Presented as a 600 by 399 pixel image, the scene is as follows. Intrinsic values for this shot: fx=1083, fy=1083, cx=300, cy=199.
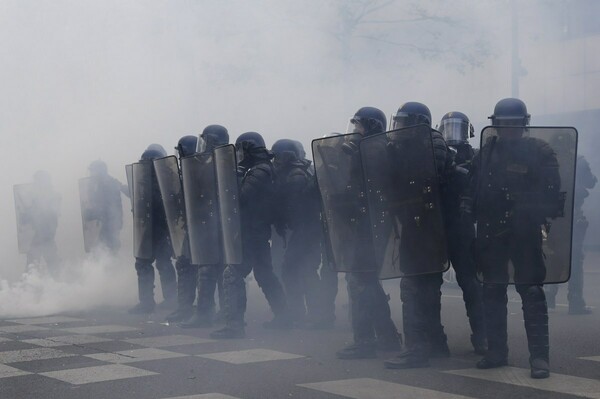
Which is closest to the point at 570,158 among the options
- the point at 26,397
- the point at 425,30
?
the point at 425,30

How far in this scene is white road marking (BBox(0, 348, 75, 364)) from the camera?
7.17m

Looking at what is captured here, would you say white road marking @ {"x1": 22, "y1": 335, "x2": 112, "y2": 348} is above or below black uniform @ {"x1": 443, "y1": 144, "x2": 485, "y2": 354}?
below

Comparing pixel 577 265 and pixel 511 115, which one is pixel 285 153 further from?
pixel 511 115

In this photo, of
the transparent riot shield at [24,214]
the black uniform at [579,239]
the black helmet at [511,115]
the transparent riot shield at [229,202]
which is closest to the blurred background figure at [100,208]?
the transparent riot shield at [24,214]

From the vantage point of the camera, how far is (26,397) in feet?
19.0

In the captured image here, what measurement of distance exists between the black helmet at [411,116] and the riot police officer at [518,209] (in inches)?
24.5

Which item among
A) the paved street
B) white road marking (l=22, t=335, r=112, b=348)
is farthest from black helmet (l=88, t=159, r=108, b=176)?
white road marking (l=22, t=335, r=112, b=348)

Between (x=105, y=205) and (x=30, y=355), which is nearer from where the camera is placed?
(x=30, y=355)

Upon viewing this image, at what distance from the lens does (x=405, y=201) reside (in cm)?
649

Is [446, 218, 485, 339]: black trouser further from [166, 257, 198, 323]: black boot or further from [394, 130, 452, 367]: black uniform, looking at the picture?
[166, 257, 198, 323]: black boot

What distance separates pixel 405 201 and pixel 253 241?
244 centimetres

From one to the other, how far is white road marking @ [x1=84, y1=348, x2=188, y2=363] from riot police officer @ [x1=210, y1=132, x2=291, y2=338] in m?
0.79

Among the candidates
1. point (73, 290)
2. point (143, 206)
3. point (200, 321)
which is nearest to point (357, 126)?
point (200, 321)

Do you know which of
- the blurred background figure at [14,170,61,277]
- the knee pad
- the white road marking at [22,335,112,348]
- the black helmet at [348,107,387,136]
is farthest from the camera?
the blurred background figure at [14,170,61,277]
